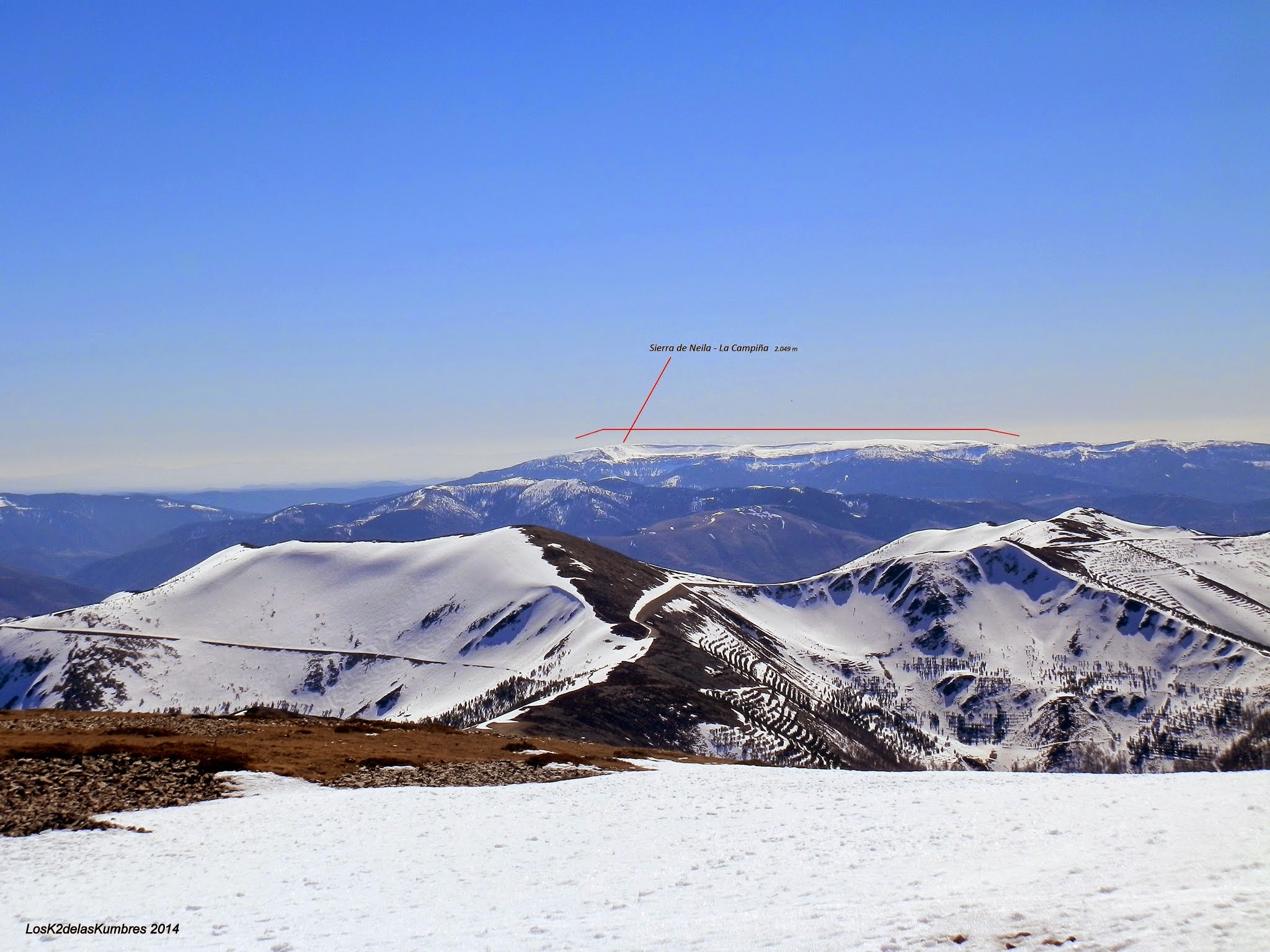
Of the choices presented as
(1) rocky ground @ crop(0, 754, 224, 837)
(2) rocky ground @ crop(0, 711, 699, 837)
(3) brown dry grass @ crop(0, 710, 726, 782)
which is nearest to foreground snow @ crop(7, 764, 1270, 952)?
(1) rocky ground @ crop(0, 754, 224, 837)

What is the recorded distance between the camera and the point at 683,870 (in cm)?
2384

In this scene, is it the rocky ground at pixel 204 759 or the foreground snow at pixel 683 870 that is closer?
the foreground snow at pixel 683 870

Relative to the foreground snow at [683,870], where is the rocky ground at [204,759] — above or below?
below

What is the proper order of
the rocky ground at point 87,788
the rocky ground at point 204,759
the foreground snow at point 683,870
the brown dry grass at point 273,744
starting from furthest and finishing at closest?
the brown dry grass at point 273,744
the rocky ground at point 204,759
the rocky ground at point 87,788
the foreground snow at point 683,870

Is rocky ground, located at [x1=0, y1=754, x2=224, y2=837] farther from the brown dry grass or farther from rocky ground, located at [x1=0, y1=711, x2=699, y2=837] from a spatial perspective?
the brown dry grass

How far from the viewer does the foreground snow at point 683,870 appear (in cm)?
1789

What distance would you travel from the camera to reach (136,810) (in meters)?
31.9

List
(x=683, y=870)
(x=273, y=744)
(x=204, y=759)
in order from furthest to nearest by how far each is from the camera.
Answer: (x=273, y=744)
(x=204, y=759)
(x=683, y=870)

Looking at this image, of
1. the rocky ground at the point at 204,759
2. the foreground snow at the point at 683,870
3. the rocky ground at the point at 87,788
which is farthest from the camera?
the rocky ground at the point at 204,759

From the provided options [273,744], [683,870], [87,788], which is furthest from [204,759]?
[683,870]

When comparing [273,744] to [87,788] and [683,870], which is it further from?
[683,870]

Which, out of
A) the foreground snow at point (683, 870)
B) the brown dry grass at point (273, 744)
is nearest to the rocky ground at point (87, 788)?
the brown dry grass at point (273, 744)

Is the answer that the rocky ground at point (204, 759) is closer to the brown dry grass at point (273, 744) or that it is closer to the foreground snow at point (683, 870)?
the brown dry grass at point (273, 744)

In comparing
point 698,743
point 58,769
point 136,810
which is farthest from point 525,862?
point 698,743
